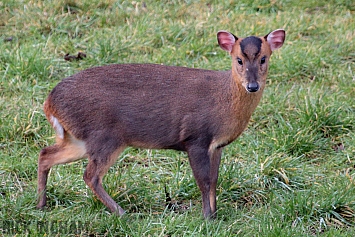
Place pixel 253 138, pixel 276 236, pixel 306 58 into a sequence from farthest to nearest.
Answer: pixel 306 58 → pixel 253 138 → pixel 276 236

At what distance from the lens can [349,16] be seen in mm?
8875

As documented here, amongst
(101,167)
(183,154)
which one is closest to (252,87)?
(101,167)

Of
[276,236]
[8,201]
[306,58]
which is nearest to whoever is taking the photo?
[276,236]

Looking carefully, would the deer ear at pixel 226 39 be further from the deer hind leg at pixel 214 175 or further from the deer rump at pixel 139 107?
the deer hind leg at pixel 214 175

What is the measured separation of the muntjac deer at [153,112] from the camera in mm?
5234

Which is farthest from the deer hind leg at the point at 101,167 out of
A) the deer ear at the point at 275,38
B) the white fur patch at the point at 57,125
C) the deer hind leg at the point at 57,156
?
the deer ear at the point at 275,38

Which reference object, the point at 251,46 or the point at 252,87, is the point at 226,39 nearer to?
the point at 251,46

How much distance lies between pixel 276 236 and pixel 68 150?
5.67 feet

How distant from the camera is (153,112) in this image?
5.31m

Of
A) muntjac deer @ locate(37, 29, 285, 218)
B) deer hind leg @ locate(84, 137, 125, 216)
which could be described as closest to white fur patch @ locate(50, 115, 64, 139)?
muntjac deer @ locate(37, 29, 285, 218)

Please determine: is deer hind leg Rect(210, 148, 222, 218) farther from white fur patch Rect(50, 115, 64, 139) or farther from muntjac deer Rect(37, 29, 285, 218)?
white fur patch Rect(50, 115, 64, 139)

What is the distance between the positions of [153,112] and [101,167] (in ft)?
1.84

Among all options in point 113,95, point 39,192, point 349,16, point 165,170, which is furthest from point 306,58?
point 39,192

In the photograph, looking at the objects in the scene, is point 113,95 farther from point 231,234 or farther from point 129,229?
point 231,234
